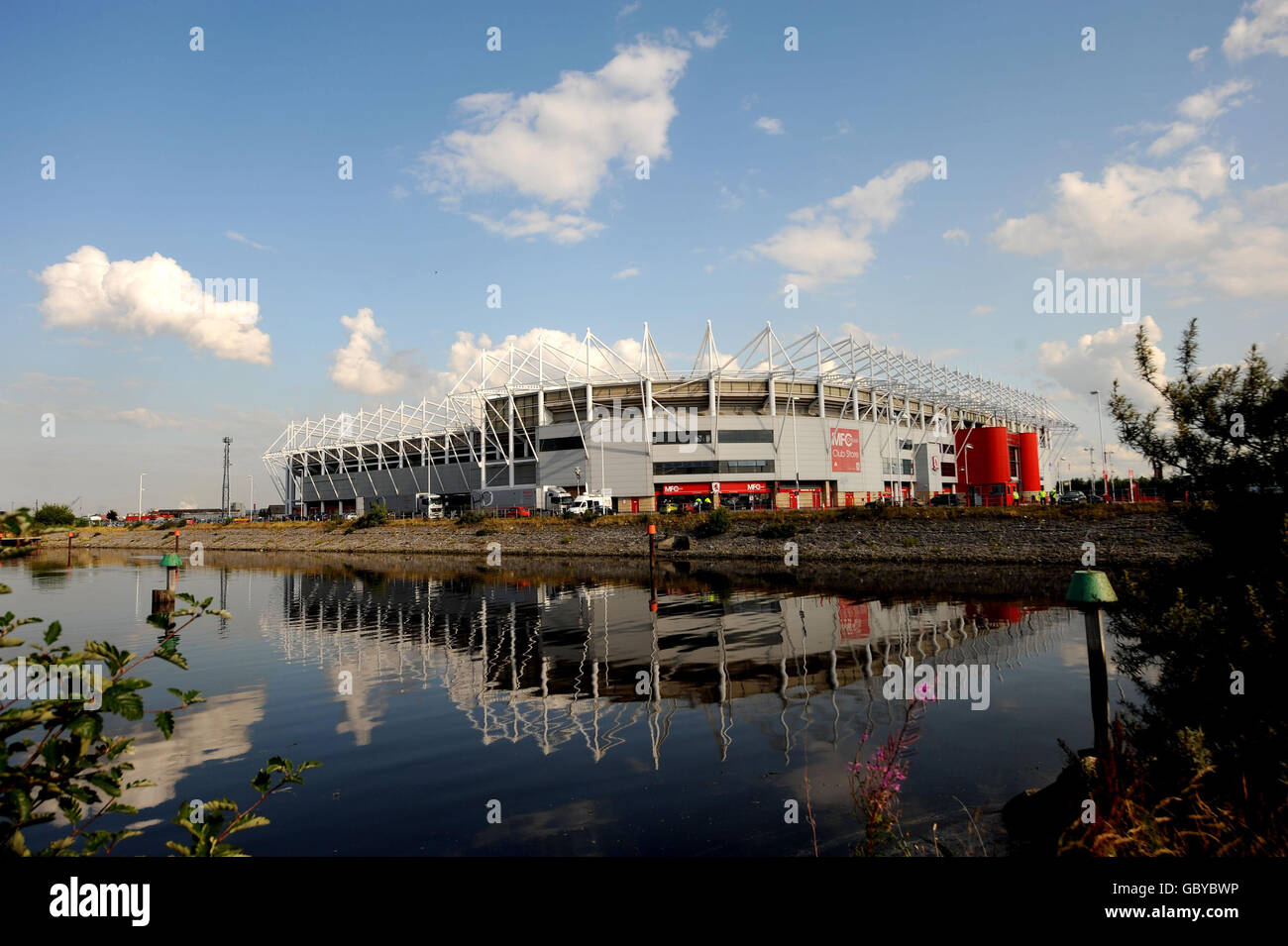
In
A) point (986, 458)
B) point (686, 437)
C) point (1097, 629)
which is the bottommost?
point (1097, 629)

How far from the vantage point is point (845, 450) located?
3423 inches

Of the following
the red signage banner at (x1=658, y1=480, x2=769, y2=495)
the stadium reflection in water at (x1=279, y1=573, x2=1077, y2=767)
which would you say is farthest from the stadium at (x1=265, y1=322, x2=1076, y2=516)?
the stadium reflection in water at (x1=279, y1=573, x2=1077, y2=767)

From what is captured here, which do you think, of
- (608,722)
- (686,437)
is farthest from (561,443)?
(608,722)

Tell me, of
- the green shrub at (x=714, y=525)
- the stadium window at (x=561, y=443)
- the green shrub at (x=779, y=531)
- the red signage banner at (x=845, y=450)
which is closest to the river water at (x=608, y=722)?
the green shrub at (x=779, y=531)

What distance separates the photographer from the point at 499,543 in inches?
2781

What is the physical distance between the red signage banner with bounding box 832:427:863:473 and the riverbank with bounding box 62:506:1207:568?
2961cm

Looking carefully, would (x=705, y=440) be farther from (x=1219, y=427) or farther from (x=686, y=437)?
(x=1219, y=427)

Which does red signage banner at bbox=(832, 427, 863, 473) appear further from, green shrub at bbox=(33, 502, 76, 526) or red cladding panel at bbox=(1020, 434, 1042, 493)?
green shrub at bbox=(33, 502, 76, 526)

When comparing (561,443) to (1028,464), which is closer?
(1028,464)

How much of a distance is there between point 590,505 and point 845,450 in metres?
35.3

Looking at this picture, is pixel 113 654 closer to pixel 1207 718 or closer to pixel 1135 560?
pixel 1207 718
